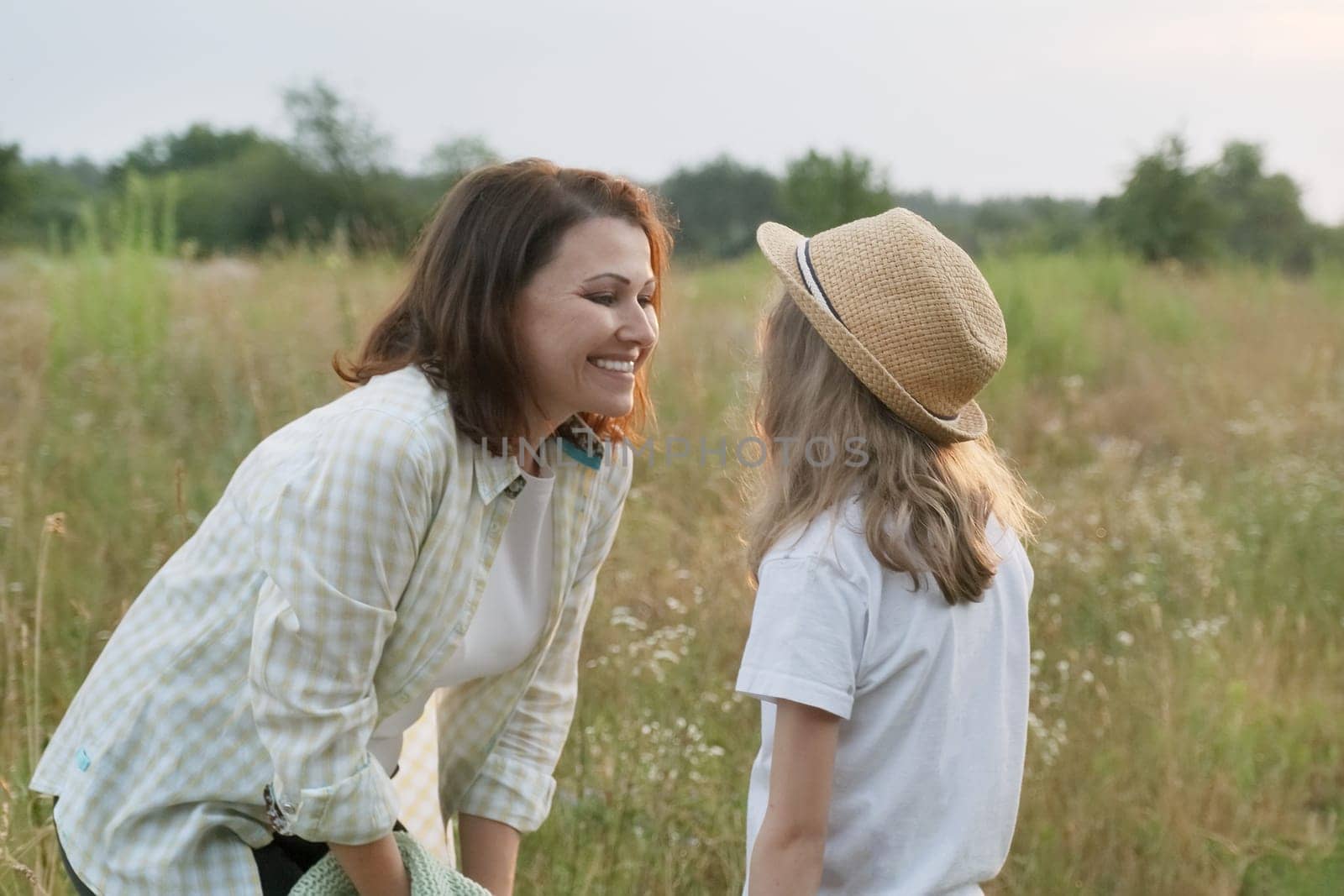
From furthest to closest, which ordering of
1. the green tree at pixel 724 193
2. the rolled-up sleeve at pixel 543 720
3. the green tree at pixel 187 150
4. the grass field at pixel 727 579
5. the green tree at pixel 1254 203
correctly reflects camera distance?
the green tree at pixel 724 193 < the green tree at pixel 1254 203 < the green tree at pixel 187 150 < the grass field at pixel 727 579 < the rolled-up sleeve at pixel 543 720

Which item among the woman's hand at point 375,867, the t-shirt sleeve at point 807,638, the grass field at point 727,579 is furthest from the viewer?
the grass field at point 727,579

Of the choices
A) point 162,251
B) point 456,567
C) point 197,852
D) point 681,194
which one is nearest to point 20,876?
point 197,852

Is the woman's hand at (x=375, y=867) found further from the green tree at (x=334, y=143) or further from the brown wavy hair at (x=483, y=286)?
the green tree at (x=334, y=143)

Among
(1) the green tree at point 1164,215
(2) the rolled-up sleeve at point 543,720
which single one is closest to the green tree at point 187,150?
(2) the rolled-up sleeve at point 543,720

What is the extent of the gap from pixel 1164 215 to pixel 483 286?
1931 cm

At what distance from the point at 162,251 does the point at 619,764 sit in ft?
17.9

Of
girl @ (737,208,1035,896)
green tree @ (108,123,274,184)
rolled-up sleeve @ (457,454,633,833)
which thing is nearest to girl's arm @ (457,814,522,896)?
rolled-up sleeve @ (457,454,633,833)

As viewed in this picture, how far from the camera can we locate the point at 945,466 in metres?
1.63

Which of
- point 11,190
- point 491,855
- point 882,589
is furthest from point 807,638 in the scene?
point 11,190

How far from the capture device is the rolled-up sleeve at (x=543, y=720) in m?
2.00

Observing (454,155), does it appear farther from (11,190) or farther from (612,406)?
(612,406)

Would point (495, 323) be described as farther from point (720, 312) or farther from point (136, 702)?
point (720, 312)

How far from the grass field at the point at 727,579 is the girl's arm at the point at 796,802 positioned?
2.35 feet

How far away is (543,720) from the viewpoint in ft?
6.79
